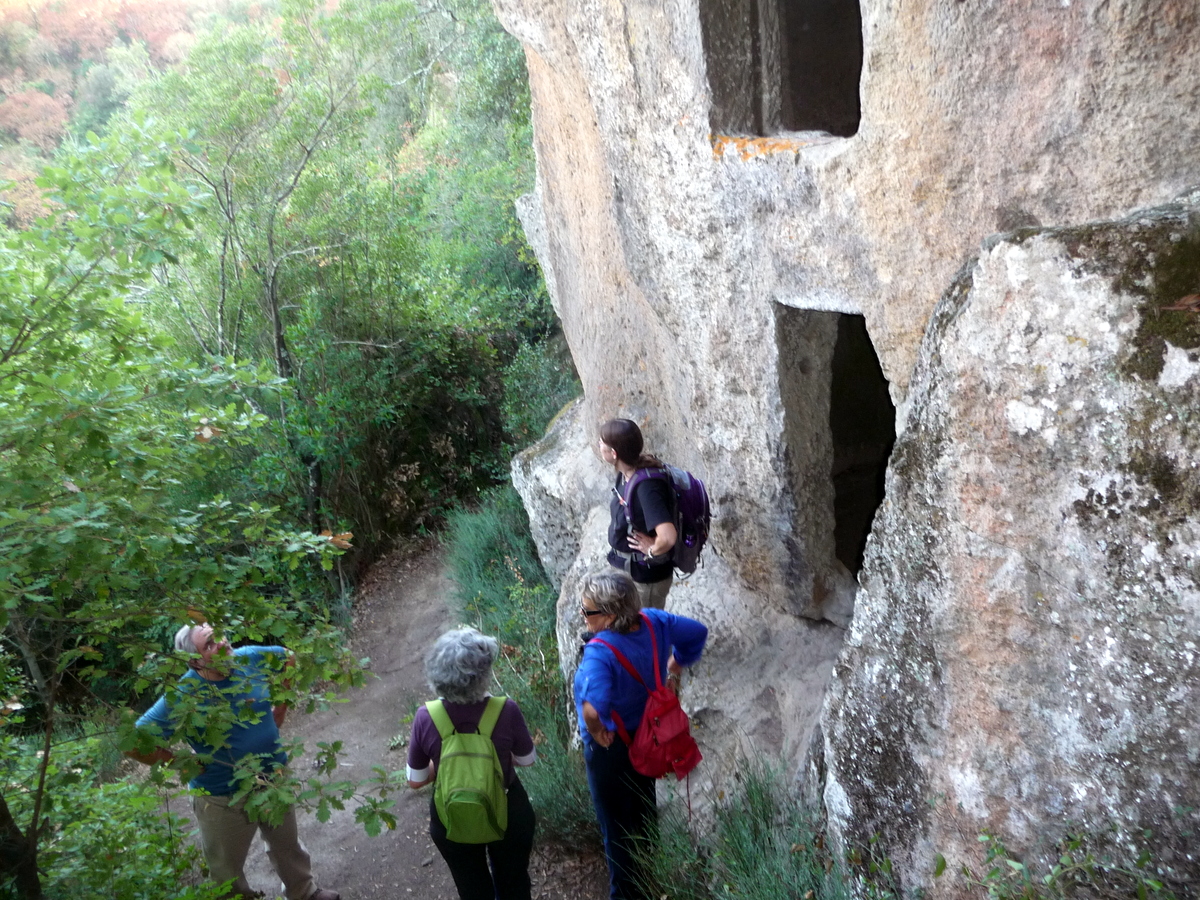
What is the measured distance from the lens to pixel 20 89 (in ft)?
85.8

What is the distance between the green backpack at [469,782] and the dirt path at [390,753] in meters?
0.41

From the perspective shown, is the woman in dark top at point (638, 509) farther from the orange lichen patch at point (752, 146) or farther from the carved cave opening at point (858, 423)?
the carved cave opening at point (858, 423)

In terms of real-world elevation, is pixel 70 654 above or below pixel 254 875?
above

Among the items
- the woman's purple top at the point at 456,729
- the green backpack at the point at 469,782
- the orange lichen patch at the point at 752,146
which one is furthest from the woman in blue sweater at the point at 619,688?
the orange lichen patch at the point at 752,146

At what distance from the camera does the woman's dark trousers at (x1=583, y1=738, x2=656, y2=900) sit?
3.65m

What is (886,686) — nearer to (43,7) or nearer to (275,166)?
(275,166)

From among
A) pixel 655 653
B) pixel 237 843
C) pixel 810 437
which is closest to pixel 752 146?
pixel 810 437

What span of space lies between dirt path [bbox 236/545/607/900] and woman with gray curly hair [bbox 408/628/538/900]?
315mm

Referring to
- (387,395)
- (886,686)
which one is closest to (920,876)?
(886,686)

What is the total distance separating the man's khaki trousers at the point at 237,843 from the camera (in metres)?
4.04

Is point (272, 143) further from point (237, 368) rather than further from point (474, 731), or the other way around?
point (474, 731)

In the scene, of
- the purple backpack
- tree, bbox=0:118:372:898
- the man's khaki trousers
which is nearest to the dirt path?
the man's khaki trousers

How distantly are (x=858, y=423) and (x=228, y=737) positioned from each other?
473cm

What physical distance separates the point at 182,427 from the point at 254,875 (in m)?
3.03
